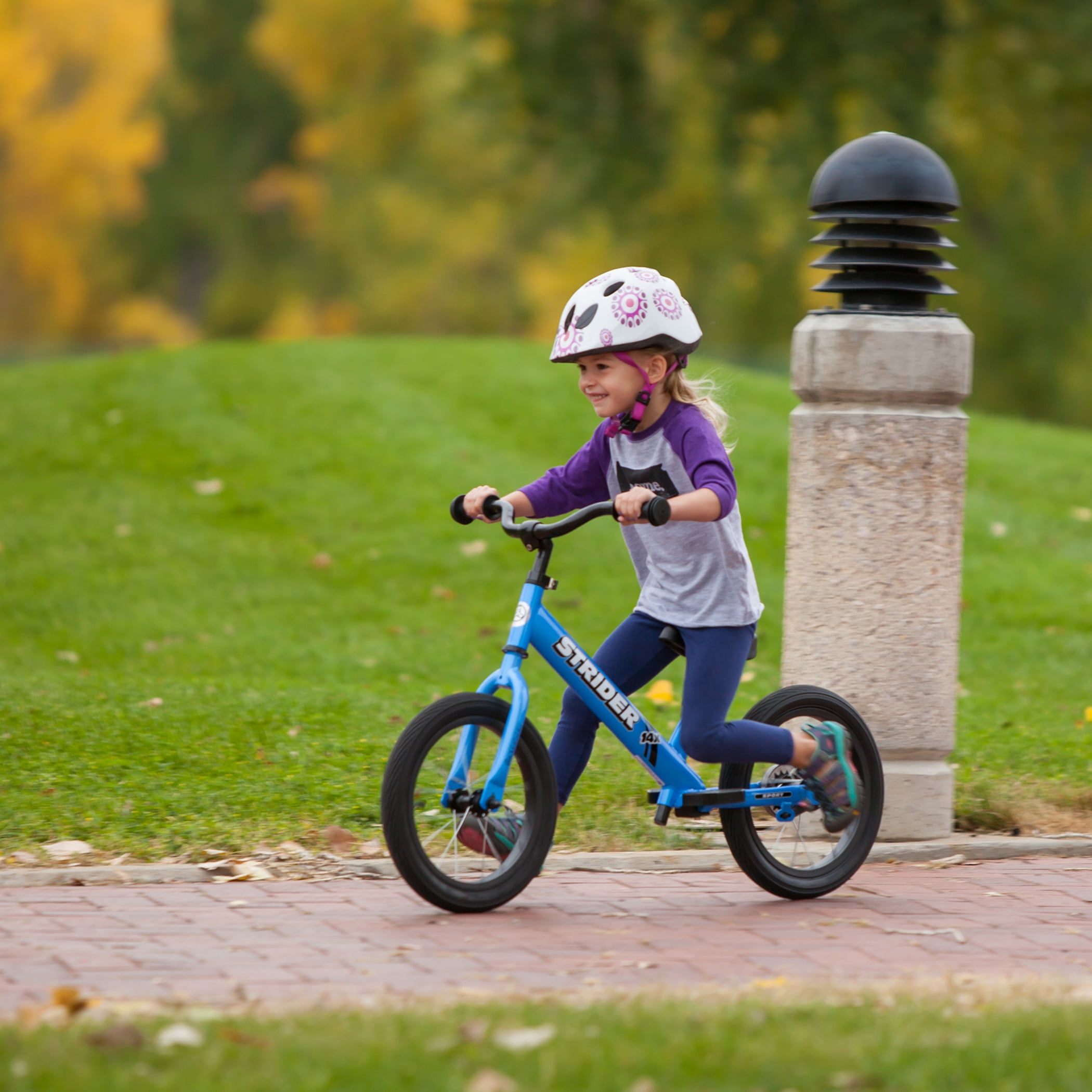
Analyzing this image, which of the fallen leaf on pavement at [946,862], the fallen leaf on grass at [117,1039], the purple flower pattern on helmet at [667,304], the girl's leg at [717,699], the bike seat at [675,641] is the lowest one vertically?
the fallen leaf on grass at [117,1039]

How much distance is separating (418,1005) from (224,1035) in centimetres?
46

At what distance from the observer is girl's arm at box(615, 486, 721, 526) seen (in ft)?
13.6

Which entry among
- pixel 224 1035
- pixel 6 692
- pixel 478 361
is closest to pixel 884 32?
pixel 478 361

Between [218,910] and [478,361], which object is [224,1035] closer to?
[218,910]

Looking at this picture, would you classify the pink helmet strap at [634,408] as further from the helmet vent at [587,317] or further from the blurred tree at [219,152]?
the blurred tree at [219,152]

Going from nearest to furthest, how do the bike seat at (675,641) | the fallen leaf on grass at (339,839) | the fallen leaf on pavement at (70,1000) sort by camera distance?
the fallen leaf on pavement at (70,1000)
the bike seat at (675,641)
the fallen leaf on grass at (339,839)

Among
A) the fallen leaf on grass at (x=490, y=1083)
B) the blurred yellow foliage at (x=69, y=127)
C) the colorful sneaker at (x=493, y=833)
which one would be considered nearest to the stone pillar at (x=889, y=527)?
the colorful sneaker at (x=493, y=833)

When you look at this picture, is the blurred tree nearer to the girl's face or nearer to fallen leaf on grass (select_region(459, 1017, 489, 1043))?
the girl's face

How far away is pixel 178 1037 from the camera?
3.28 metres

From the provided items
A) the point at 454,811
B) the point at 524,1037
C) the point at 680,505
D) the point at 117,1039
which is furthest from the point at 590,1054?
the point at 680,505

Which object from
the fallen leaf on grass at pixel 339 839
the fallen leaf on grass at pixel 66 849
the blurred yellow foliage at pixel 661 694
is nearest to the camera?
the fallen leaf on grass at pixel 66 849

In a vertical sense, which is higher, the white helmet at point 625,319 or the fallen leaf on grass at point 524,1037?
the white helmet at point 625,319

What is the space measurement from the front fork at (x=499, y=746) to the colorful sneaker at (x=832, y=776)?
3.35 feet

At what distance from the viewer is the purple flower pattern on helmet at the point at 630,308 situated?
4.51 meters
